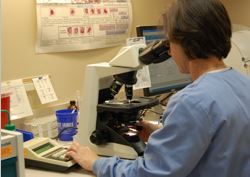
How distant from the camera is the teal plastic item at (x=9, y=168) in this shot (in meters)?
1.18

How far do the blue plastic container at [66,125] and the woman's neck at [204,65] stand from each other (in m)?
0.89

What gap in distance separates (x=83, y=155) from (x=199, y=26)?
2.19 ft

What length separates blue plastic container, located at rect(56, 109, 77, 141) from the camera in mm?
1889

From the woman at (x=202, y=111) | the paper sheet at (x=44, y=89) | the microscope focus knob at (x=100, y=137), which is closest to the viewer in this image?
the woman at (x=202, y=111)

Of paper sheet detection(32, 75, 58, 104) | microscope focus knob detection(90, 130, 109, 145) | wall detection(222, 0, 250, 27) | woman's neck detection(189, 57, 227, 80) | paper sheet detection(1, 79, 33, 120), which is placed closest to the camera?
woman's neck detection(189, 57, 227, 80)

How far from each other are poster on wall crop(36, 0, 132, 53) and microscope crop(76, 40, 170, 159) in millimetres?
506

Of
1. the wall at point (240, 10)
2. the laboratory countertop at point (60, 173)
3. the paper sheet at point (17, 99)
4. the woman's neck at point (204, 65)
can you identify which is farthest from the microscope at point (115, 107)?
the wall at point (240, 10)

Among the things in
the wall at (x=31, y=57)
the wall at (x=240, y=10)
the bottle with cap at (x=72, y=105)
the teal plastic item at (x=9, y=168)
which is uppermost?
the wall at (x=240, y=10)

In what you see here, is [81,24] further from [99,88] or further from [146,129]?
[146,129]

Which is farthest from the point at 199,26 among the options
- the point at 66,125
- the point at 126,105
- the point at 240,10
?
the point at 240,10

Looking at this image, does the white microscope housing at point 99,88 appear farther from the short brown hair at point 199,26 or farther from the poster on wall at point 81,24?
the poster on wall at point 81,24

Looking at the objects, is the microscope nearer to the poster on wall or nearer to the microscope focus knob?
the microscope focus knob

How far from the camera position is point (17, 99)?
1843 millimetres

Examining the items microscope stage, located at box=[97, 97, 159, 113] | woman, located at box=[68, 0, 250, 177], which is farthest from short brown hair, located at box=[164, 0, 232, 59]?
microscope stage, located at box=[97, 97, 159, 113]
